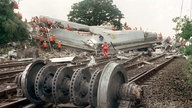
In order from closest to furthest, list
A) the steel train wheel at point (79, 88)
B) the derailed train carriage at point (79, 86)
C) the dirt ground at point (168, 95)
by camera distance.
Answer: the derailed train carriage at point (79, 86)
the steel train wheel at point (79, 88)
the dirt ground at point (168, 95)

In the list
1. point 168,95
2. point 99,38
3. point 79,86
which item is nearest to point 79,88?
point 79,86

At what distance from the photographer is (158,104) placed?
6477mm

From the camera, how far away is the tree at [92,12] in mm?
52062

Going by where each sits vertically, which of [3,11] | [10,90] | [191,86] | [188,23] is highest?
[3,11]

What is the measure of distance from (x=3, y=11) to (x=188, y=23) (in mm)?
18102

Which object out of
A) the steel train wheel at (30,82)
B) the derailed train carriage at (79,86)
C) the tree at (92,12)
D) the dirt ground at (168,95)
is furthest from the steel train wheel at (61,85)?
the tree at (92,12)

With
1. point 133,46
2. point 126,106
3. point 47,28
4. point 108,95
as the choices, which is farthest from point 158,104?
point 133,46

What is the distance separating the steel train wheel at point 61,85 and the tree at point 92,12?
4636 cm

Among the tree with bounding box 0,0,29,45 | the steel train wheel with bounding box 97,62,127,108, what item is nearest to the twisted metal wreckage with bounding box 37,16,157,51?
the tree with bounding box 0,0,29,45

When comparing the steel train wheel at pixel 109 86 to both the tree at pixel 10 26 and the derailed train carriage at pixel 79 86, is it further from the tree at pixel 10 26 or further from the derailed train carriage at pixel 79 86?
the tree at pixel 10 26

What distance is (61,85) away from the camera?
5.62 metres

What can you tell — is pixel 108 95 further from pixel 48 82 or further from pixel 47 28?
pixel 47 28

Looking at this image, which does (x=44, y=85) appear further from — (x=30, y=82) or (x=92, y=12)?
(x=92, y=12)

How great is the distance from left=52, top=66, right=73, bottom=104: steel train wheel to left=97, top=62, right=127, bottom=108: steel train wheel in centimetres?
102
